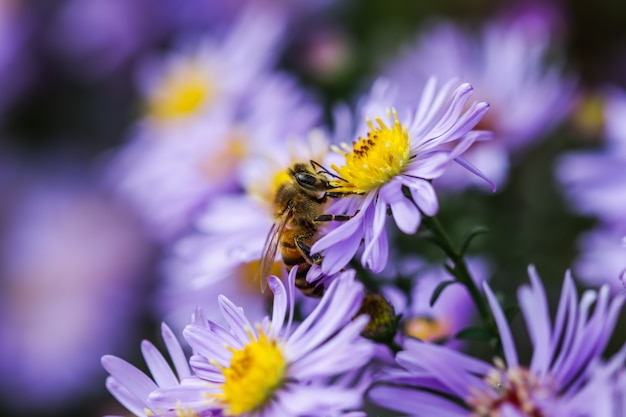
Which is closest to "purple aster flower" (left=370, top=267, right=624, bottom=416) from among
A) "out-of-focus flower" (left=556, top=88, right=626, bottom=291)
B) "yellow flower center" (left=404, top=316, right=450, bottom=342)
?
"yellow flower center" (left=404, top=316, right=450, bottom=342)

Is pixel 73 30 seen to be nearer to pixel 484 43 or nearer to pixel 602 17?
pixel 484 43

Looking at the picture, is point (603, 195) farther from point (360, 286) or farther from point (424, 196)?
point (360, 286)

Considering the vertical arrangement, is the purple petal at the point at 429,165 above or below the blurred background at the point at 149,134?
below

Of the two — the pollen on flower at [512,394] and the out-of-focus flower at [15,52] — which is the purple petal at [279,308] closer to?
the pollen on flower at [512,394]

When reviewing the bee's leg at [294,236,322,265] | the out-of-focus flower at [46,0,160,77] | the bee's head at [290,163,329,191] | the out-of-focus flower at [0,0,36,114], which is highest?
the out-of-focus flower at [0,0,36,114]

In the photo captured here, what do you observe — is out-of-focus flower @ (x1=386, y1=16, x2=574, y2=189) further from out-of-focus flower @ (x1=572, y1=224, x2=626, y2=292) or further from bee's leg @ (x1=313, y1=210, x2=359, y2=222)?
bee's leg @ (x1=313, y1=210, x2=359, y2=222)

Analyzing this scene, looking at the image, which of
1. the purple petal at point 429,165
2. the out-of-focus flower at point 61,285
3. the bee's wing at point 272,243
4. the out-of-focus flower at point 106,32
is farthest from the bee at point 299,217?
the out-of-focus flower at point 106,32
